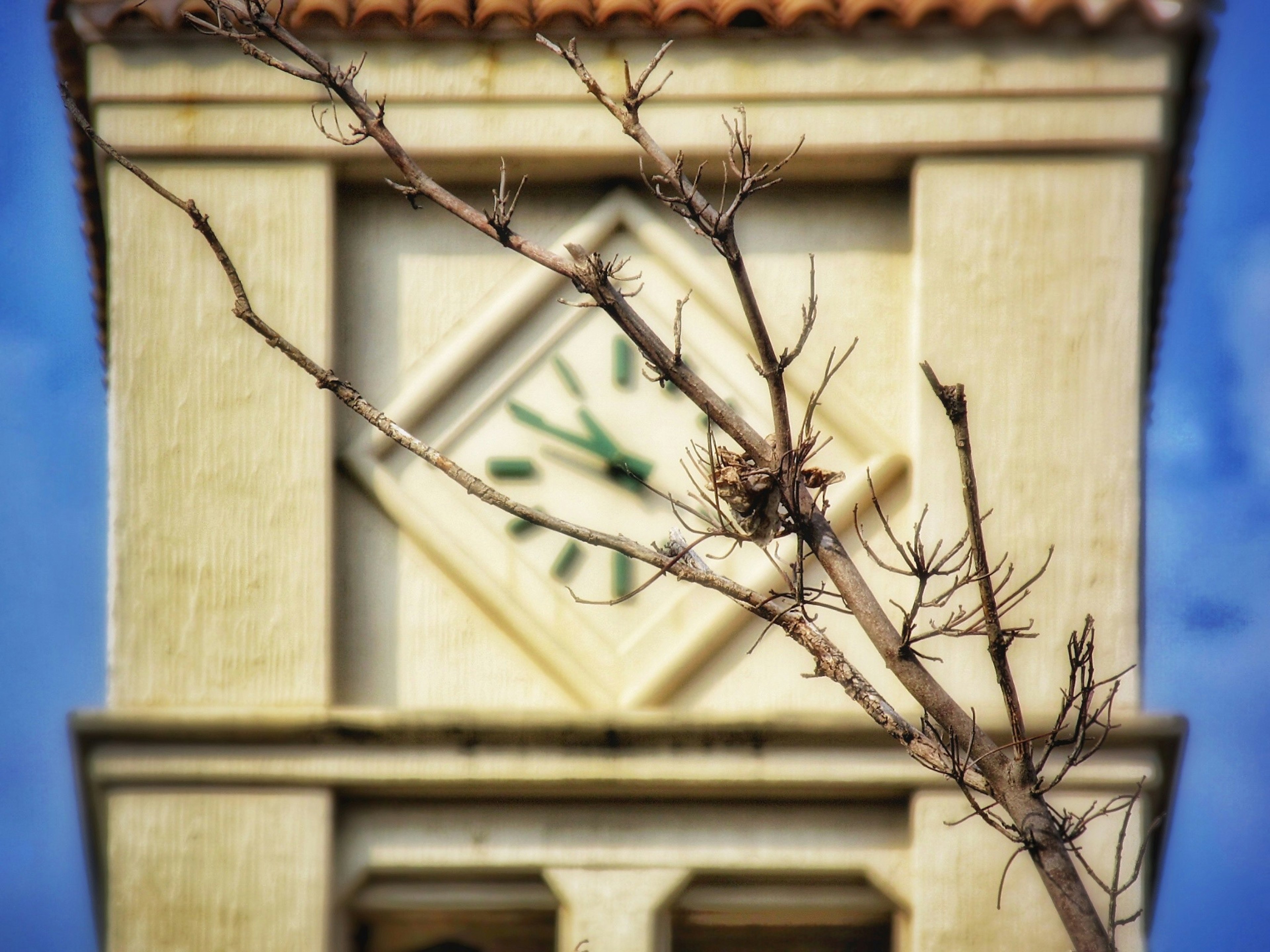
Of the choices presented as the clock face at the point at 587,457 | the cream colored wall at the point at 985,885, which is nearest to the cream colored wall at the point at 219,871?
the clock face at the point at 587,457

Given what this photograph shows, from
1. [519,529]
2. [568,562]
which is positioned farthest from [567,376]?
[568,562]

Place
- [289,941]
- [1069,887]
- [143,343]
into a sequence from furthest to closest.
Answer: [143,343], [289,941], [1069,887]

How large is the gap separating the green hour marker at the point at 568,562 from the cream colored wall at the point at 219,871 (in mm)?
1568

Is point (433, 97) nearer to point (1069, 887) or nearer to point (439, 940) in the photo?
point (439, 940)

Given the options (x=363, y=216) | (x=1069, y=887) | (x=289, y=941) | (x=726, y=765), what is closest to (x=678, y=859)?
(x=726, y=765)

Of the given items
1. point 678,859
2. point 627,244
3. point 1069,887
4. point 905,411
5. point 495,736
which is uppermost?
point 627,244

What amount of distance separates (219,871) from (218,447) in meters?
2.08

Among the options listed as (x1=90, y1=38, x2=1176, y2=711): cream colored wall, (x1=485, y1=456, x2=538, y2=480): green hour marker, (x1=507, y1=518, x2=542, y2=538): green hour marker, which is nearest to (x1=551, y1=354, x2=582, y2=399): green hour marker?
(x1=485, y1=456, x2=538, y2=480): green hour marker

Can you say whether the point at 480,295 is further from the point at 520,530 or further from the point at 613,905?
the point at 613,905

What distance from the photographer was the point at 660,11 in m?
8.84

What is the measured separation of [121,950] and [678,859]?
2.68 metres

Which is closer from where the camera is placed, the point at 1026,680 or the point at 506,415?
the point at 1026,680

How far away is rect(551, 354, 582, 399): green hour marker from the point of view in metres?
8.80

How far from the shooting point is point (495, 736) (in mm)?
8102
